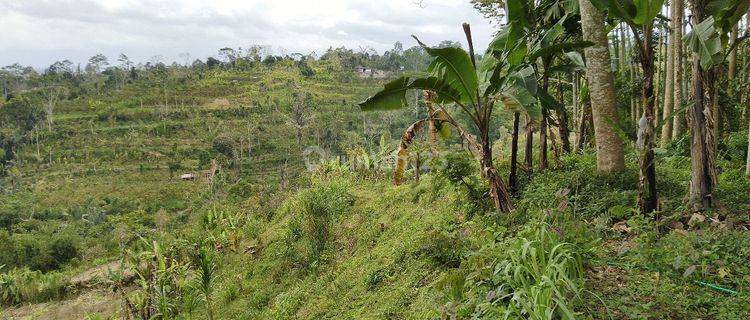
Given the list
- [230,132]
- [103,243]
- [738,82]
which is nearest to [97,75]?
[230,132]

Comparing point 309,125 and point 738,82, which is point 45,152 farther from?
point 738,82

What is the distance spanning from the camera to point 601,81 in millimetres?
4121

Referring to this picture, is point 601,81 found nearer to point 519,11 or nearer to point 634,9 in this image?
point 634,9

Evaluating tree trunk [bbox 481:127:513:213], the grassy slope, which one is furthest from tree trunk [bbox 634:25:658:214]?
tree trunk [bbox 481:127:513:213]

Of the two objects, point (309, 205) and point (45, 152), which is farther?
point (45, 152)

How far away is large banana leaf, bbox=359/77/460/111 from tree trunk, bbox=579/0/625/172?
1.15 m

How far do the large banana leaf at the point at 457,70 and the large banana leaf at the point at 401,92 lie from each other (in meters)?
0.06

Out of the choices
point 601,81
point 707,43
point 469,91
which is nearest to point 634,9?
point 707,43

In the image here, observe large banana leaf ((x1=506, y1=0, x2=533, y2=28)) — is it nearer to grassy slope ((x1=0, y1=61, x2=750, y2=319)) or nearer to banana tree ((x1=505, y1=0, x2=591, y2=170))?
Result: banana tree ((x1=505, y1=0, x2=591, y2=170))

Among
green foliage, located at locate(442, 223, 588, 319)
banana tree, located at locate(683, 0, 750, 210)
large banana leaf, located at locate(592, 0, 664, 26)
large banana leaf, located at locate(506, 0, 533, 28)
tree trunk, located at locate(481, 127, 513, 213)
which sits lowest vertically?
green foliage, located at locate(442, 223, 588, 319)

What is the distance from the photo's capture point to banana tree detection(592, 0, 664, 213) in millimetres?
3205

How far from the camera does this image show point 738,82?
6.32 m

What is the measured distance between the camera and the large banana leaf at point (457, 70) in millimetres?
4012

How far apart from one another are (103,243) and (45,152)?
902 inches
